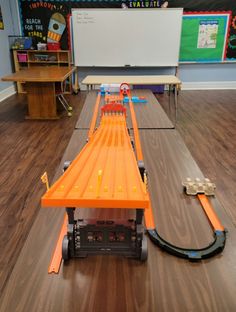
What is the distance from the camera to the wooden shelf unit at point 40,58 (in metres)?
6.47

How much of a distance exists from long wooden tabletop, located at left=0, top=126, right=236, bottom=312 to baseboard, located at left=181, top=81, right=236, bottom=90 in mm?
6617

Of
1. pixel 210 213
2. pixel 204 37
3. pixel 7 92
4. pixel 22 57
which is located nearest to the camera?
pixel 210 213

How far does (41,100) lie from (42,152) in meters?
1.60

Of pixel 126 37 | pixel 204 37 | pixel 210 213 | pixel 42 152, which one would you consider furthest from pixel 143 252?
pixel 204 37

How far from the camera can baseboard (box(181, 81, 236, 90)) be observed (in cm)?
724

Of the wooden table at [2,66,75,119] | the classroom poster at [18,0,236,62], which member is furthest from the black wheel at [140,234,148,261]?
the classroom poster at [18,0,236,62]

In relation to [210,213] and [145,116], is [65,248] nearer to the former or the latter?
[210,213]

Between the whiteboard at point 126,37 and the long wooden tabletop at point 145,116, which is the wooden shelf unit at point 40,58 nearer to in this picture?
the whiteboard at point 126,37

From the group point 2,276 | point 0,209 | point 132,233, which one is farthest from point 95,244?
point 0,209

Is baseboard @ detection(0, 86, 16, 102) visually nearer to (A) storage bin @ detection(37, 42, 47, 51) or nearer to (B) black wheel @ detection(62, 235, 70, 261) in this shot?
(A) storage bin @ detection(37, 42, 47, 51)

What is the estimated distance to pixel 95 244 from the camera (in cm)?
92

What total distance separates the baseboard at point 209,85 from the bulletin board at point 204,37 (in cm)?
59

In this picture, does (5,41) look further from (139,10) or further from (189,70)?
(189,70)

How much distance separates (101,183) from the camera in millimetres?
871
